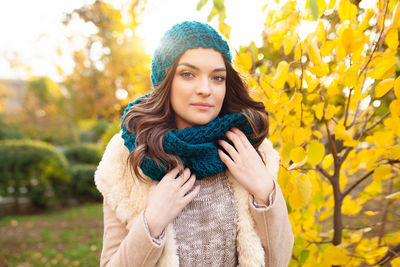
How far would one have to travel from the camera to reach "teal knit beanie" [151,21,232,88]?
4.27 ft

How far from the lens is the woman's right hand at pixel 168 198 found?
3.92 ft

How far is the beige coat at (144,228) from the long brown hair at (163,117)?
10 centimetres

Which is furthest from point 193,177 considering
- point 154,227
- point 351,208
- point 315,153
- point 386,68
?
point 351,208

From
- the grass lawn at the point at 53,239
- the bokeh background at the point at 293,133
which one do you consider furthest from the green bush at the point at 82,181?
the grass lawn at the point at 53,239

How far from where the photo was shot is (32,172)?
722cm

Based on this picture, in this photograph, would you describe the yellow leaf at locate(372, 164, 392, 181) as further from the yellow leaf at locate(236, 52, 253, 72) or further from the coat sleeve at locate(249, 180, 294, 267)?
the yellow leaf at locate(236, 52, 253, 72)

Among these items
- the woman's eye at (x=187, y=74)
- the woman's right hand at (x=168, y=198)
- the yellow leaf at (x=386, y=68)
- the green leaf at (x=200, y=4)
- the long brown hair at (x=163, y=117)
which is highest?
the green leaf at (x=200, y=4)

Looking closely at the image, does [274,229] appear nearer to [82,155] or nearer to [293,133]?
[293,133]

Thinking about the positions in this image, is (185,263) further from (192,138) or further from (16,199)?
(16,199)

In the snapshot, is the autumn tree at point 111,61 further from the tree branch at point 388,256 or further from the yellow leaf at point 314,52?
the tree branch at point 388,256

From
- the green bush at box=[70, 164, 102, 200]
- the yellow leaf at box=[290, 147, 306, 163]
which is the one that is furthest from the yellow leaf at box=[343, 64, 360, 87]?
the green bush at box=[70, 164, 102, 200]

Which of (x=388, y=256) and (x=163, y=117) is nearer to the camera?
(x=163, y=117)

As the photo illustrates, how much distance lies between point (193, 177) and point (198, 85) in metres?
0.40

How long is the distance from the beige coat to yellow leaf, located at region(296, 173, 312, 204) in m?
0.09
